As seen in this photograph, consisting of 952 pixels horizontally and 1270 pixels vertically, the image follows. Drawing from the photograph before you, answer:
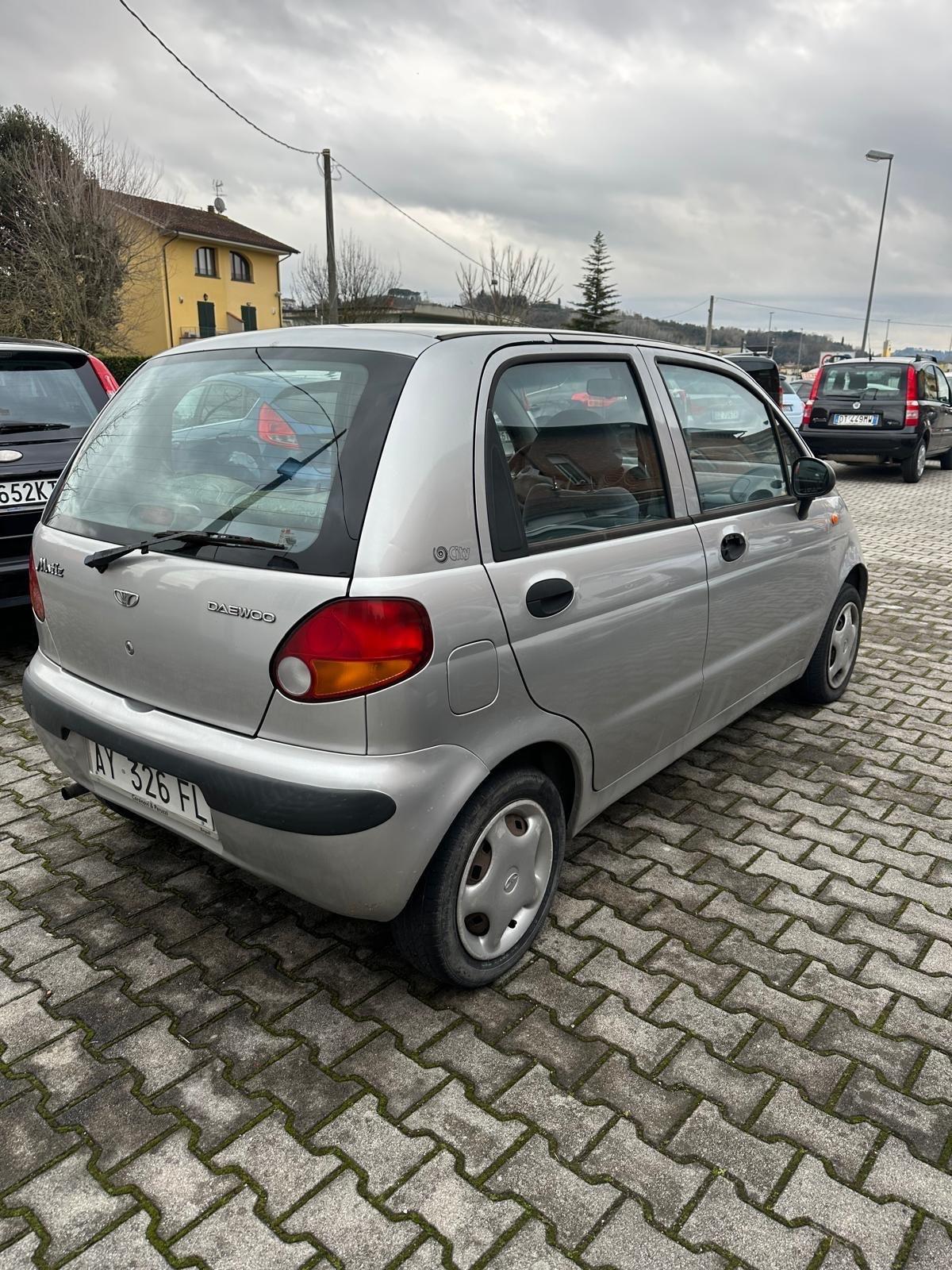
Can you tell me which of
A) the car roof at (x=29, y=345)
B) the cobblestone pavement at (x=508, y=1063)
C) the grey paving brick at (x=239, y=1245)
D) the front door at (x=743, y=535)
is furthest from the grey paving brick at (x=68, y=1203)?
the car roof at (x=29, y=345)

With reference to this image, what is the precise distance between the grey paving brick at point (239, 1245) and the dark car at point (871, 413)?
13.7m

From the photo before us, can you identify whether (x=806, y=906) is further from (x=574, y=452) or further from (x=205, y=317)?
(x=205, y=317)

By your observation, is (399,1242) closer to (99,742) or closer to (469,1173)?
(469,1173)

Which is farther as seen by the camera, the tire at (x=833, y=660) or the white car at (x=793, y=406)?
the white car at (x=793, y=406)

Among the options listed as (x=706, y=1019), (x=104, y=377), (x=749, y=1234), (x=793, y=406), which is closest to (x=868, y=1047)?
(x=706, y=1019)

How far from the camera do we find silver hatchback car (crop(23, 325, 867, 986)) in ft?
6.78

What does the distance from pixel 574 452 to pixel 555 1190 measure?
5.96 feet

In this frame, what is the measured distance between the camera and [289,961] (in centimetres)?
260

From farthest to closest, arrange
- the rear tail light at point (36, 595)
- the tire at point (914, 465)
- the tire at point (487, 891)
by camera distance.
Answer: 1. the tire at point (914, 465)
2. the rear tail light at point (36, 595)
3. the tire at point (487, 891)

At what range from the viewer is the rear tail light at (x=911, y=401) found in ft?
44.8

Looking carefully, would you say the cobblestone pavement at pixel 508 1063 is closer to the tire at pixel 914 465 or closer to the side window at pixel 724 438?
the side window at pixel 724 438

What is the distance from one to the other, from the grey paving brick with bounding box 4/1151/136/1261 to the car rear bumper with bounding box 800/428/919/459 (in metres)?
13.7

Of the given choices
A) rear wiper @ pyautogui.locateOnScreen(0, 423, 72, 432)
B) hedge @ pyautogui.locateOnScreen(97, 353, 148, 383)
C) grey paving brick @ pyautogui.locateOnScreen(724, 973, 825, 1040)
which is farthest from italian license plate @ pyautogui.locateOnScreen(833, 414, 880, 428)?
hedge @ pyautogui.locateOnScreen(97, 353, 148, 383)

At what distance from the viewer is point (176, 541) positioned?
91.0 inches
